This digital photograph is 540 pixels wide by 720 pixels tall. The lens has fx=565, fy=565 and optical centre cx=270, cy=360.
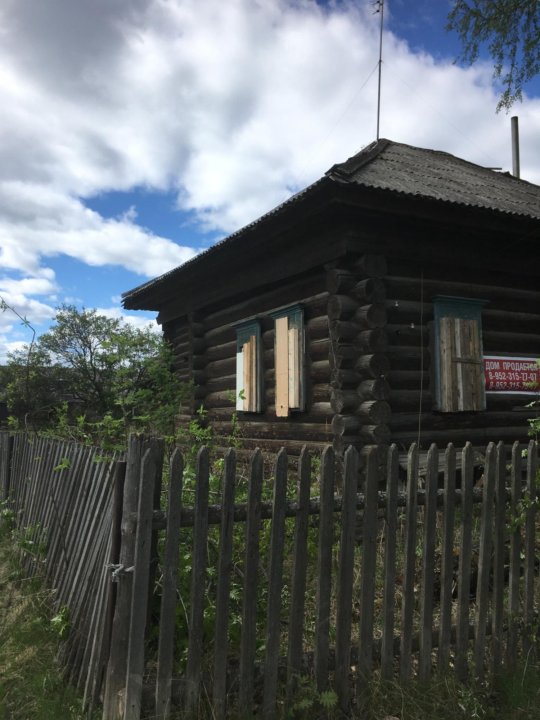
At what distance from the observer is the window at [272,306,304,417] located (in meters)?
7.31

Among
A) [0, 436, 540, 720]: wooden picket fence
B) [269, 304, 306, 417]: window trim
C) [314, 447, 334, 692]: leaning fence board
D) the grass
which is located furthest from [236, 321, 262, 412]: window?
[314, 447, 334, 692]: leaning fence board

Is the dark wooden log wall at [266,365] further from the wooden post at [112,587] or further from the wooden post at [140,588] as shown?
the wooden post at [140,588]

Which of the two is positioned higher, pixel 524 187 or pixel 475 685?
pixel 524 187

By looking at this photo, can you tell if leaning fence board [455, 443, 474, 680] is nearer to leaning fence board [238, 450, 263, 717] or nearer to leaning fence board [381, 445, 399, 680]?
leaning fence board [381, 445, 399, 680]

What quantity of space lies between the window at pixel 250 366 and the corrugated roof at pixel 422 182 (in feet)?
4.34

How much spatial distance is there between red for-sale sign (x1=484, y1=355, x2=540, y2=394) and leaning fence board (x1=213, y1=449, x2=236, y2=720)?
5.74 m

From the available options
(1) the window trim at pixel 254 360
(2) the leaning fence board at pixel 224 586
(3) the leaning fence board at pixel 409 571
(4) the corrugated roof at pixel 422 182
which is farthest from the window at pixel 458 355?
(2) the leaning fence board at pixel 224 586

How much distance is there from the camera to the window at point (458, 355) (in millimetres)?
7031

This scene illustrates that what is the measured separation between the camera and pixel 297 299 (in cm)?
760

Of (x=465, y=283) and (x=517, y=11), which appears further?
(x=465, y=283)

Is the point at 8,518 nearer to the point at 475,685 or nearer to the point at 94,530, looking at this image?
the point at 94,530

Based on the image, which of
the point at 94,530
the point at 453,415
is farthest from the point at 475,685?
the point at 453,415

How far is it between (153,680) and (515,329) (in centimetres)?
691

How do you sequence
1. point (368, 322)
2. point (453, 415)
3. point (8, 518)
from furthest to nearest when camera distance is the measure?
1. point (453, 415)
2. point (368, 322)
3. point (8, 518)
